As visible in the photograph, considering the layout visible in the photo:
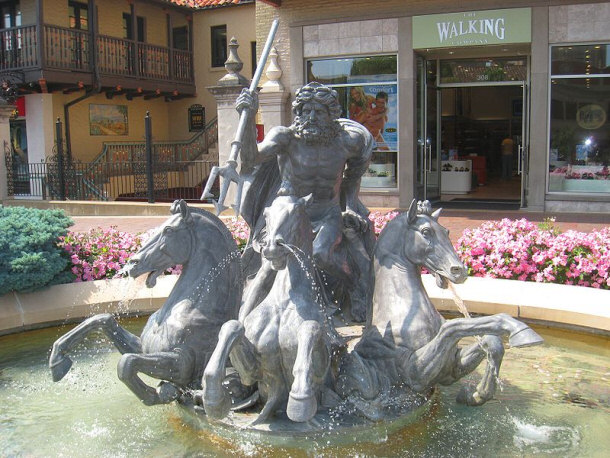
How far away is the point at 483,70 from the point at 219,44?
13580 millimetres

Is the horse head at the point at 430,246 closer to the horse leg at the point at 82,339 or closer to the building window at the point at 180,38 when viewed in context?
the horse leg at the point at 82,339

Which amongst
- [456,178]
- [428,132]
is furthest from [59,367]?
[456,178]

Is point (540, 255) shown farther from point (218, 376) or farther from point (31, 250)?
point (31, 250)

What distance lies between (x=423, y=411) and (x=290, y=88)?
14186mm

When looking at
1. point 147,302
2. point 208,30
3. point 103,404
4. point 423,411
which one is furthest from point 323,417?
point 208,30

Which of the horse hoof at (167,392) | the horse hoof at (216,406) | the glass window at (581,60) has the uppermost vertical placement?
the glass window at (581,60)

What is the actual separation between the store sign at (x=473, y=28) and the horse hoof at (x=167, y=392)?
13232mm

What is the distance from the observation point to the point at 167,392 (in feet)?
14.7

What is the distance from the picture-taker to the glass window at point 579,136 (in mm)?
15773

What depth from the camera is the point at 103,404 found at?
5.09 m

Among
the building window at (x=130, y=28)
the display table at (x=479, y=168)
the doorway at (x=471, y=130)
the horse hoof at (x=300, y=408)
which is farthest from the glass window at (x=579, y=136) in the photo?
the building window at (x=130, y=28)

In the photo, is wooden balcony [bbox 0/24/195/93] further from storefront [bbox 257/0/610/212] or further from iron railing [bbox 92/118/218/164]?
storefront [bbox 257/0/610/212]

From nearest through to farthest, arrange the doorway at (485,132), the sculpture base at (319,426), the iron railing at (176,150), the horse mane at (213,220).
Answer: the sculpture base at (319,426), the horse mane at (213,220), the doorway at (485,132), the iron railing at (176,150)

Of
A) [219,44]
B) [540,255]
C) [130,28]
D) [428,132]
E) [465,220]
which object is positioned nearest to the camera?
[540,255]
